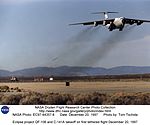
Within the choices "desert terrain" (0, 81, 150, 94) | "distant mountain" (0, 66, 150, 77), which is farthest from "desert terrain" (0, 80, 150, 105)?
"distant mountain" (0, 66, 150, 77)

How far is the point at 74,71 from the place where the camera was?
598 cm

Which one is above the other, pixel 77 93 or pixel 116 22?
pixel 116 22

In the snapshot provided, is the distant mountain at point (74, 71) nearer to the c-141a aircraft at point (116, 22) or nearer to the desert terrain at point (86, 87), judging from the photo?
the desert terrain at point (86, 87)

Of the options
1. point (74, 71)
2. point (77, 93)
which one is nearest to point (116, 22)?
point (74, 71)

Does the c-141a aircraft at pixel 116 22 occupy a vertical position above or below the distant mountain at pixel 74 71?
above

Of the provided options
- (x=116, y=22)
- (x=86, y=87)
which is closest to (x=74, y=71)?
(x=86, y=87)

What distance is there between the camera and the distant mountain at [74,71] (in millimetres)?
5918

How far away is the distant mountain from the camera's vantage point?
5918mm

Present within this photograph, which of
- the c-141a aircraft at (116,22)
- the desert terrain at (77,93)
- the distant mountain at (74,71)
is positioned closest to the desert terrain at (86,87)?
the desert terrain at (77,93)

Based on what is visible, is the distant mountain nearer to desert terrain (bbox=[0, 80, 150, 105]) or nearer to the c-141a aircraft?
desert terrain (bbox=[0, 80, 150, 105])

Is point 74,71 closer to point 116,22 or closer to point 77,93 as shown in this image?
point 77,93

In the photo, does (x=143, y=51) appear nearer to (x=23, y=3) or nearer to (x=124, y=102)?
(x=124, y=102)

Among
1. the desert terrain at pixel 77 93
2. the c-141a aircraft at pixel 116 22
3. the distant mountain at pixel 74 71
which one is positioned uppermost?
the c-141a aircraft at pixel 116 22

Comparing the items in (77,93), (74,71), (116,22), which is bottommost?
(77,93)
